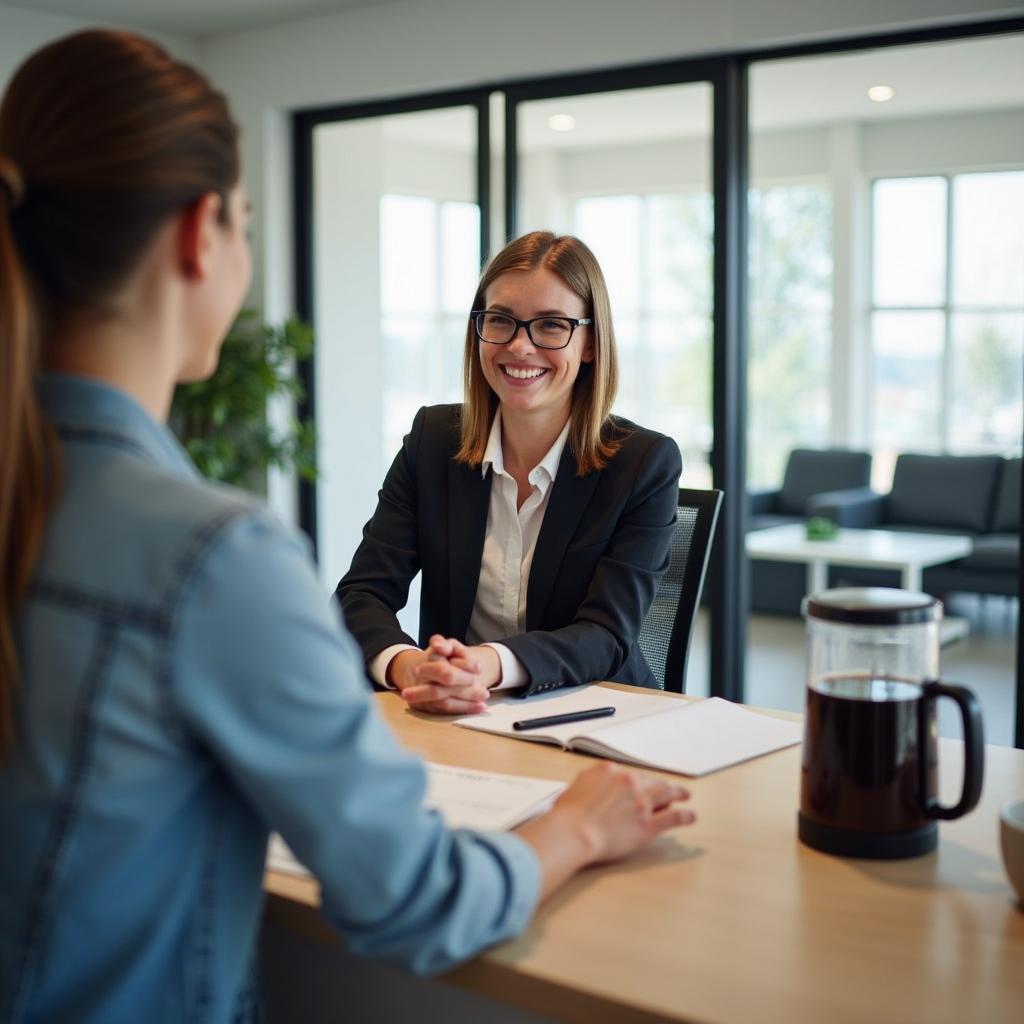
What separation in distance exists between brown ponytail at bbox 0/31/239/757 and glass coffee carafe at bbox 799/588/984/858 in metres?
0.69

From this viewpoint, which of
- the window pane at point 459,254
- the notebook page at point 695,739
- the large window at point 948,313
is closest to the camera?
the notebook page at point 695,739

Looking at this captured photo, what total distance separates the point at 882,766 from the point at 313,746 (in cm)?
57

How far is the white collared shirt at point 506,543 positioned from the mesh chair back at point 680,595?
0.83ft

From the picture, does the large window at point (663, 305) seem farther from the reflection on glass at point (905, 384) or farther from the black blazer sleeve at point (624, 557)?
the black blazer sleeve at point (624, 557)

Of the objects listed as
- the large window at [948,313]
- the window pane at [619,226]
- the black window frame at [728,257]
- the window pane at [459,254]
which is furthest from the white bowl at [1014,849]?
the large window at [948,313]

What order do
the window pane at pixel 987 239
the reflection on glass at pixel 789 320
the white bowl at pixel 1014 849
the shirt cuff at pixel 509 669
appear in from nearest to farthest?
the white bowl at pixel 1014 849, the shirt cuff at pixel 509 669, the window pane at pixel 987 239, the reflection on glass at pixel 789 320

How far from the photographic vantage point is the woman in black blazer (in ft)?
6.58

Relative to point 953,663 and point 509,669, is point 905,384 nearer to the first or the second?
point 953,663

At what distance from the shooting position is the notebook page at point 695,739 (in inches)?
56.2

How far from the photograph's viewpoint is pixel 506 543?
2.09 meters

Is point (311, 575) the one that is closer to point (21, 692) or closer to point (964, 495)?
point (21, 692)

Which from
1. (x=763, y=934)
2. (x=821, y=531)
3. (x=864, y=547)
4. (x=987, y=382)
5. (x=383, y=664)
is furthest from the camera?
(x=987, y=382)

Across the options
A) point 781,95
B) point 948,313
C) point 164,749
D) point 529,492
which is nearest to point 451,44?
point 781,95

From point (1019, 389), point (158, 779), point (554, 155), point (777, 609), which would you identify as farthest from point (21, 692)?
point (1019, 389)
